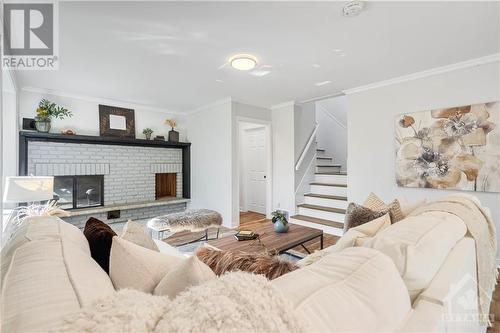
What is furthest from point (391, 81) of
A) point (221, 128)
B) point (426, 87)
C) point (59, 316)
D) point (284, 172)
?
point (59, 316)

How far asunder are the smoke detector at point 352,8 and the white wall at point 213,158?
2.72 m

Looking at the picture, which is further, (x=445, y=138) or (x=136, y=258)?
(x=445, y=138)

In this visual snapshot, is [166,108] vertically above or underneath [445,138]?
above

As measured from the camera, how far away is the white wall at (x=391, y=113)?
108 inches

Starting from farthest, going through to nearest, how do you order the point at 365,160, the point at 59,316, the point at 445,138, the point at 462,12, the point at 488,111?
1. the point at 365,160
2. the point at 445,138
3. the point at 488,111
4. the point at 462,12
5. the point at 59,316

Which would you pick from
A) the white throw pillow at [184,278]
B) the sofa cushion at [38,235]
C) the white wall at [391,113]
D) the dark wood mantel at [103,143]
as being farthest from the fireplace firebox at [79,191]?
the white wall at [391,113]

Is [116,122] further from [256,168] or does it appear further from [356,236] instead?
[356,236]

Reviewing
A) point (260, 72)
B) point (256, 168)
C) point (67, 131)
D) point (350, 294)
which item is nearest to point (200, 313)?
point (350, 294)

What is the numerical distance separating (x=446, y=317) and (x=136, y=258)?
1.12 meters

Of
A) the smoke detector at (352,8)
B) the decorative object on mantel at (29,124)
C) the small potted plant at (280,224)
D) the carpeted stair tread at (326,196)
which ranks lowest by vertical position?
the small potted plant at (280,224)

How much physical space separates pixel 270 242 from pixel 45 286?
6.43 ft

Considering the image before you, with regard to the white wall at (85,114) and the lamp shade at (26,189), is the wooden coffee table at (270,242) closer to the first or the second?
the lamp shade at (26,189)

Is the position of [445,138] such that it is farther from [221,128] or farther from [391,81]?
[221,128]

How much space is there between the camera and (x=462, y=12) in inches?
75.4
